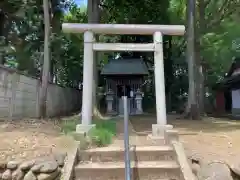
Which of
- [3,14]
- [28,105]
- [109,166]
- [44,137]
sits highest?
[3,14]

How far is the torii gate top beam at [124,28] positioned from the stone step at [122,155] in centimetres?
319

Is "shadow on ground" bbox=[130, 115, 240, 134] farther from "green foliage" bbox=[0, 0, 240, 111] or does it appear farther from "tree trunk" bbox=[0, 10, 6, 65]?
"tree trunk" bbox=[0, 10, 6, 65]

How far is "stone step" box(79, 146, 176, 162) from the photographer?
5.57 m

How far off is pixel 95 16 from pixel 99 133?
7.70 metres

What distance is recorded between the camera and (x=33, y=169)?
4805 millimetres

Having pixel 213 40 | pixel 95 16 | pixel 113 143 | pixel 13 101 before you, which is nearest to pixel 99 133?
pixel 113 143

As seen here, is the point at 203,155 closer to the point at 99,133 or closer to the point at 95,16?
the point at 99,133

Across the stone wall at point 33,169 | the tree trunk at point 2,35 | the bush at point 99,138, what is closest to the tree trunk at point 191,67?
the bush at point 99,138

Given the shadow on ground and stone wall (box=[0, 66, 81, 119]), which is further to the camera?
stone wall (box=[0, 66, 81, 119])

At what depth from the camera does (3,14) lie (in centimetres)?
1680

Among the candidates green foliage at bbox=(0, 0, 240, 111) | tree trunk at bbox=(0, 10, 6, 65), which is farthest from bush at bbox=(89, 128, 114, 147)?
tree trunk at bbox=(0, 10, 6, 65)

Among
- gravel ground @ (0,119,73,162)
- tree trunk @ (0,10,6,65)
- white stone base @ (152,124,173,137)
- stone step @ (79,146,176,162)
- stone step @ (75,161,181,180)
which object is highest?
tree trunk @ (0,10,6,65)

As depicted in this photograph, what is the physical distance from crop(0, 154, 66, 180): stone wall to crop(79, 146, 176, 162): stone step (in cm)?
67

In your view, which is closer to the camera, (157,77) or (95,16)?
(157,77)
